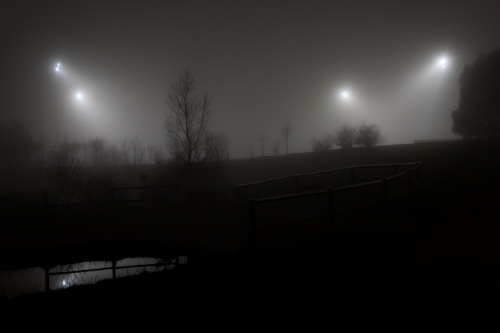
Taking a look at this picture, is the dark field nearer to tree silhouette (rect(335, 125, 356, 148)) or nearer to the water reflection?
the water reflection

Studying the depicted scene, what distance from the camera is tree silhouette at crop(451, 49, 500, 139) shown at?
32.7m

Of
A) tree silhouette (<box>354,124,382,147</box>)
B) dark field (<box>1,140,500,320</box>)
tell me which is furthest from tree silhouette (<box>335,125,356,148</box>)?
dark field (<box>1,140,500,320</box>)

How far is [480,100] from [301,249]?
34.6 meters

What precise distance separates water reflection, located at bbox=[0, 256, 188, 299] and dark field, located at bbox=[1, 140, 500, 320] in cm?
54

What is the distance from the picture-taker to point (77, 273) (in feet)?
31.8

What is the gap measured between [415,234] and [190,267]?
5.13 meters

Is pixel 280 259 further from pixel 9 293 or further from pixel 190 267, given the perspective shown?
pixel 9 293

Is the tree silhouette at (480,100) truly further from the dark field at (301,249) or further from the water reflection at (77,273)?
the water reflection at (77,273)

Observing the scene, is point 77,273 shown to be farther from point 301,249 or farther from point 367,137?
point 367,137

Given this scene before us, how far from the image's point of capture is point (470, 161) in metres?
19.9

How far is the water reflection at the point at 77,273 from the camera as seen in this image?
8945mm

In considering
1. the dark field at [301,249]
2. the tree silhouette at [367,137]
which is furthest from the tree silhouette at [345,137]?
the dark field at [301,249]

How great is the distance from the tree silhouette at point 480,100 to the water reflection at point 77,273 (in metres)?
34.9

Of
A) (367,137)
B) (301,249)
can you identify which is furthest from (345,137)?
(301,249)
